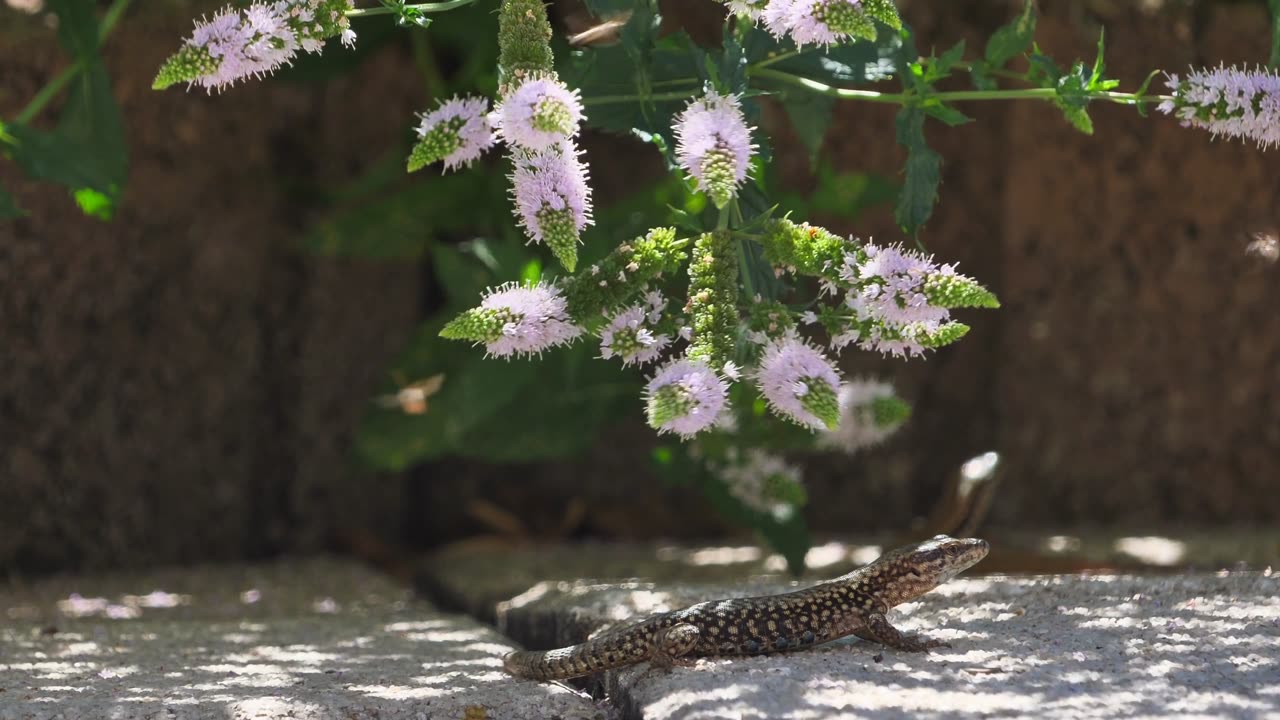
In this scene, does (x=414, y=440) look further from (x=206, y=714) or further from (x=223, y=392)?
(x=206, y=714)

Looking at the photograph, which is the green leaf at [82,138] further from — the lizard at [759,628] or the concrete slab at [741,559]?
the lizard at [759,628]

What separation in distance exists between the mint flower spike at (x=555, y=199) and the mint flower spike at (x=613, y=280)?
0.07m

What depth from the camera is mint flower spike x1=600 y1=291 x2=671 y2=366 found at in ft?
7.47

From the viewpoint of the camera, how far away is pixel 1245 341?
4438 millimetres

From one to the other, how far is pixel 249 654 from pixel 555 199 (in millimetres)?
1215

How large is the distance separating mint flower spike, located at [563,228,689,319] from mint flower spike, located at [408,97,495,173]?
258mm

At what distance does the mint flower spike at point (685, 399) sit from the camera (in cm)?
209

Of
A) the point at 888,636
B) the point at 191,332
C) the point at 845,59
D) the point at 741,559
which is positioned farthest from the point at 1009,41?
the point at 191,332

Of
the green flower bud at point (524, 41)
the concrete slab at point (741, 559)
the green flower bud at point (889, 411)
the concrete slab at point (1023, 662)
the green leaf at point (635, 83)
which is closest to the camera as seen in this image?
the concrete slab at point (1023, 662)

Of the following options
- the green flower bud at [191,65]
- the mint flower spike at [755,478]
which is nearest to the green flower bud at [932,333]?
the green flower bud at [191,65]

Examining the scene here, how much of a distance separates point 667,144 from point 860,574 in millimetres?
816

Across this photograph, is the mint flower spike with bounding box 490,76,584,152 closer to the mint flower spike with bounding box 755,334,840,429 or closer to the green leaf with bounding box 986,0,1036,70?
the mint flower spike with bounding box 755,334,840,429

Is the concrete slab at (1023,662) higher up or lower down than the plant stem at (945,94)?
lower down

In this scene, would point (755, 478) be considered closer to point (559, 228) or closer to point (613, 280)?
point (613, 280)
